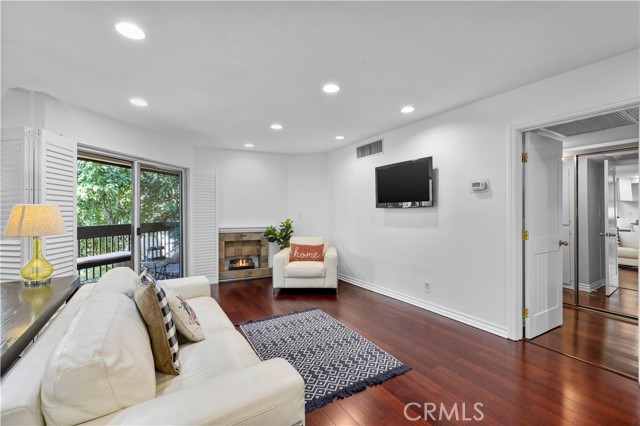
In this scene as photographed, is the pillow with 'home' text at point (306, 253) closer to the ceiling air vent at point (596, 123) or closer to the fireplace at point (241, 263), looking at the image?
the fireplace at point (241, 263)

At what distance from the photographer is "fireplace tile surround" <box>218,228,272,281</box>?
207 inches

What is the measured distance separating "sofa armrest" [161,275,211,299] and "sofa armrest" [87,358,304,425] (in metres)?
1.72

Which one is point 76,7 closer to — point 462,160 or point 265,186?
point 462,160

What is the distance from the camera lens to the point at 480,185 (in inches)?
117

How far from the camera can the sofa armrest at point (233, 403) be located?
3.02 feet

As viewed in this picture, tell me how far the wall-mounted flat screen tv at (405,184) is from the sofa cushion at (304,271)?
1318 millimetres

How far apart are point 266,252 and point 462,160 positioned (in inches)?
151

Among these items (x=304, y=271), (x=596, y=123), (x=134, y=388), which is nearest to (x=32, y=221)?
(x=134, y=388)

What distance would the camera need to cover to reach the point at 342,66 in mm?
2283

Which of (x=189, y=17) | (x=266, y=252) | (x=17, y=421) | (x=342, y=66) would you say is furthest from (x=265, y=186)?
(x=17, y=421)

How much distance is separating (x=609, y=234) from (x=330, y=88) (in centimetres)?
465

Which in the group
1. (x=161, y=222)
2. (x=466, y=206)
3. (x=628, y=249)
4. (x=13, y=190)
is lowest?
(x=628, y=249)

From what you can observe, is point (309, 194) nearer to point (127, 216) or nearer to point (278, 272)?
point (278, 272)

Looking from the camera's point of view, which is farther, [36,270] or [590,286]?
[590,286]
